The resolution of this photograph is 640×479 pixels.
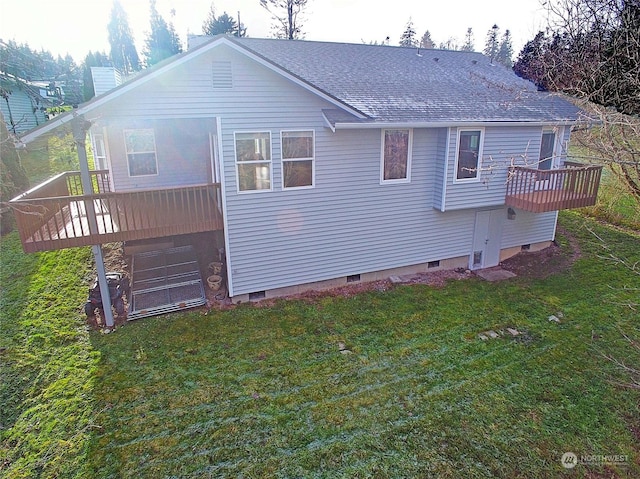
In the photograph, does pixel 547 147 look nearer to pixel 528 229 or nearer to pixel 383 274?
pixel 528 229

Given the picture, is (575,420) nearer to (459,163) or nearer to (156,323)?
(459,163)

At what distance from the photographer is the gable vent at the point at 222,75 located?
8.23m

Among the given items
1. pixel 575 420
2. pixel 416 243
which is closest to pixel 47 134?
pixel 416 243

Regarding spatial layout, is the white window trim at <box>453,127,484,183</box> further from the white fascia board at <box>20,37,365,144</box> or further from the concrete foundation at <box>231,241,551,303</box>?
the white fascia board at <box>20,37,365,144</box>

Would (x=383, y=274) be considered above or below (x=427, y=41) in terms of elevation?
below

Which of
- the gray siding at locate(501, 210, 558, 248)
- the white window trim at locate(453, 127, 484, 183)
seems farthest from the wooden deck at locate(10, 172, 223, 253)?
the gray siding at locate(501, 210, 558, 248)

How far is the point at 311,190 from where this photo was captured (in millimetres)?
9664

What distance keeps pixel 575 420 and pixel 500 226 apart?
698cm

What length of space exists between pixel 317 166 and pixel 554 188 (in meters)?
7.10

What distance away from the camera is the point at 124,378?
691 centimetres

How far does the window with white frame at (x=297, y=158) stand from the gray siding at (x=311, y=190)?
15cm

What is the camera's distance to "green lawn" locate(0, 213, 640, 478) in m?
5.45

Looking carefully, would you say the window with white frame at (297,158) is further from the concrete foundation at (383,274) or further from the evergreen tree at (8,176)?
the evergreen tree at (8,176)

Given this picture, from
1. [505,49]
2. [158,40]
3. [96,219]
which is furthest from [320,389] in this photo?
[505,49]
